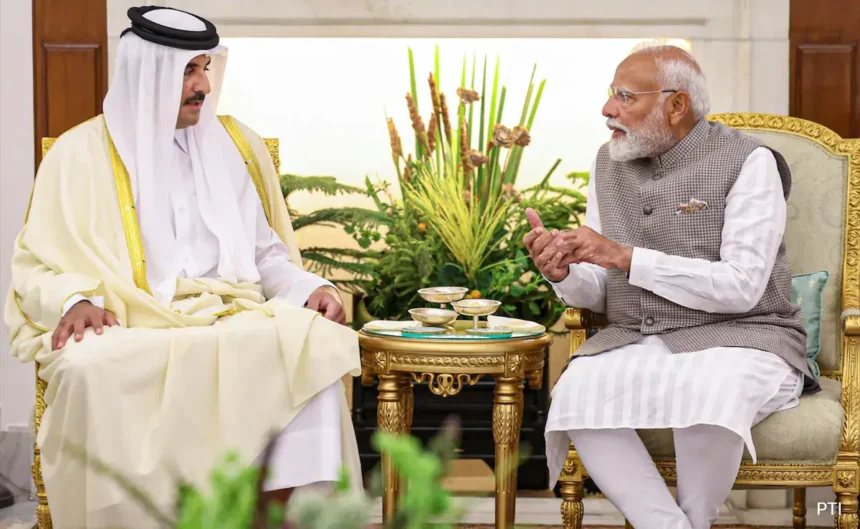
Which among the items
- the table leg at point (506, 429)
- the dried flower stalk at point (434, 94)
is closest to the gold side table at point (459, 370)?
the table leg at point (506, 429)

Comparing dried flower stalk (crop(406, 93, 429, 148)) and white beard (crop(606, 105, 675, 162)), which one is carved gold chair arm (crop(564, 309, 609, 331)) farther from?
dried flower stalk (crop(406, 93, 429, 148))

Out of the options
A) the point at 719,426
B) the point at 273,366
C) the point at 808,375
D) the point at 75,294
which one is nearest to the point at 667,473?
the point at 719,426

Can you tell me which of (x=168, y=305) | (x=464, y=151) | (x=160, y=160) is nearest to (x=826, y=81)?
(x=464, y=151)

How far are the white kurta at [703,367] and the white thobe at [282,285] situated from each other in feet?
2.08

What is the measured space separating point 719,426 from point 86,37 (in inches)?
123

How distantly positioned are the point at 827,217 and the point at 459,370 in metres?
1.41

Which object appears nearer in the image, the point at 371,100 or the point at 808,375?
the point at 808,375

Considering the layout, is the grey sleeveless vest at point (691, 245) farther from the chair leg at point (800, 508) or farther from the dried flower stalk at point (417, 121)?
the dried flower stalk at point (417, 121)

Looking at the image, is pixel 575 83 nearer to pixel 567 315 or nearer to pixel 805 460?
pixel 567 315

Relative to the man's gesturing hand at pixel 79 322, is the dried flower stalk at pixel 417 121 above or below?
above

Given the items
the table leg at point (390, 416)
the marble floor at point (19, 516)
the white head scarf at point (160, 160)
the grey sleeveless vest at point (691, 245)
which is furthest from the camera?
the marble floor at point (19, 516)

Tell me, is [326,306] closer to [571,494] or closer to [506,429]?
[506,429]

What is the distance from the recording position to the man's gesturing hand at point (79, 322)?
9.44ft

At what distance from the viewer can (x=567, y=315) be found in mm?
3283
